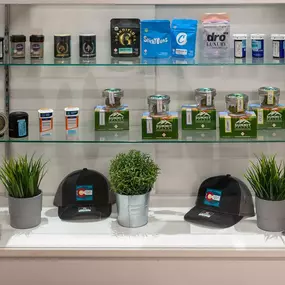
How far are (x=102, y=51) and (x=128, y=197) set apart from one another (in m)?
0.71

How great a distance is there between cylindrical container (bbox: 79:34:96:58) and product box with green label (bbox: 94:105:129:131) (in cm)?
25

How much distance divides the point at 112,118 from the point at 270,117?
2.40 ft

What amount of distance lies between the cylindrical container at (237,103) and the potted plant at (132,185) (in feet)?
1.44

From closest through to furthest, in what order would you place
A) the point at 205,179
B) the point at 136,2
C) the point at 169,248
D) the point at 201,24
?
the point at 169,248, the point at 136,2, the point at 201,24, the point at 205,179

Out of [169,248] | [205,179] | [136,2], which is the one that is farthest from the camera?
[205,179]

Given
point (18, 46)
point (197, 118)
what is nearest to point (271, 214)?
point (197, 118)

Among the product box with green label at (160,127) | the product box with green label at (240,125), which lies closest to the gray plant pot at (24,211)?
the product box with green label at (160,127)

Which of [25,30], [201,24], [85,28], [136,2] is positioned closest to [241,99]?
[201,24]

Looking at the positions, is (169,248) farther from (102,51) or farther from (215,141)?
(102,51)

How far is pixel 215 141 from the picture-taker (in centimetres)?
232

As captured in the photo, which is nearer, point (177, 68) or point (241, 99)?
point (241, 99)

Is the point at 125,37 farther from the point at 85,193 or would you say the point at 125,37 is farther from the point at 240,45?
the point at 85,193

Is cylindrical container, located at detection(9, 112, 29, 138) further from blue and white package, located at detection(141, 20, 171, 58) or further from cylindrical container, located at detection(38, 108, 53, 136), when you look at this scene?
blue and white package, located at detection(141, 20, 171, 58)

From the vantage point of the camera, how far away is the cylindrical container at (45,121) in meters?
2.34
